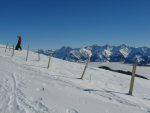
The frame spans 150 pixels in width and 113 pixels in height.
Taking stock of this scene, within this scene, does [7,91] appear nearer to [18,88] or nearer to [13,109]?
[18,88]

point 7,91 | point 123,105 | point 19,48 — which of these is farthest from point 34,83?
point 19,48

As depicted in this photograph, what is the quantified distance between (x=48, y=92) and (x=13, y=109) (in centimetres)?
360

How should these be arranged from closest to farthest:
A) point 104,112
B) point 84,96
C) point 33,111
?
point 33,111 < point 104,112 < point 84,96

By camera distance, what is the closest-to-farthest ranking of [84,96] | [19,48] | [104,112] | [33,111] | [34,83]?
[33,111]
[104,112]
[84,96]
[34,83]
[19,48]

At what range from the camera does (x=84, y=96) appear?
13219 mm

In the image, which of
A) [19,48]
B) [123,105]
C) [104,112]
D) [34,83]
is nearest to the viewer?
[104,112]

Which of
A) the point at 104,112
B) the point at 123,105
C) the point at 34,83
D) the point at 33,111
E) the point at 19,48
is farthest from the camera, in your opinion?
the point at 19,48

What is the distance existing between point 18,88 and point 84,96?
3226mm

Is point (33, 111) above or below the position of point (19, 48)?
below

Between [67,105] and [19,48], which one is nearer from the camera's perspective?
[67,105]

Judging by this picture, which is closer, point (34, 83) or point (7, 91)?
point (7, 91)

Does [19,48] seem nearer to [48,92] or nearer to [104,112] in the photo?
[48,92]

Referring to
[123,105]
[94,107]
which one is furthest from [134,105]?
[94,107]

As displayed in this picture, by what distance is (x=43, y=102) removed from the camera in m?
11.3
